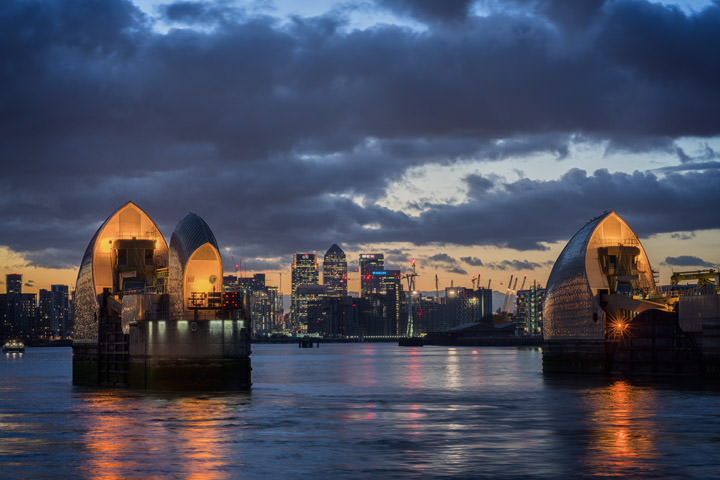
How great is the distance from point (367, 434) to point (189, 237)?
40.3m

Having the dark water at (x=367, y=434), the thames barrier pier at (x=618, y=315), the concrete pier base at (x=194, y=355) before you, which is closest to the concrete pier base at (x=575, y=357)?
the thames barrier pier at (x=618, y=315)

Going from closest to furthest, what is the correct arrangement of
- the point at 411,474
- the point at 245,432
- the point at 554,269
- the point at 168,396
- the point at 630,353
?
the point at 411,474 < the point at 245,432 < the point at 168,396 < the point at 630,353 < the point at 554,269

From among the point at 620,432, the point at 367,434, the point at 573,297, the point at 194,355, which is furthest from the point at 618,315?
the point at 367,434

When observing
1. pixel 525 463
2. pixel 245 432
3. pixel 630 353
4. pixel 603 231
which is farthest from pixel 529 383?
pixel 525 463

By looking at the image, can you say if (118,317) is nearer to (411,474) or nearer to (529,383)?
(529,383)

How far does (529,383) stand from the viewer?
86.9 meters

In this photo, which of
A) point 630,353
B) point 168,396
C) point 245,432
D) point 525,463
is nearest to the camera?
point 525,463

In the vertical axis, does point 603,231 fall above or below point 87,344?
above

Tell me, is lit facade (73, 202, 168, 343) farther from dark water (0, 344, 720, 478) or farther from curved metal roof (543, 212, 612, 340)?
curved metal roof (543, 212, 612, 340)

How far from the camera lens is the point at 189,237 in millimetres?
80438

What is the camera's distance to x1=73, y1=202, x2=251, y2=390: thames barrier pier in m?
72.8

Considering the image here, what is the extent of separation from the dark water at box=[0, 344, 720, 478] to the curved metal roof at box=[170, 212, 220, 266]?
13.3 meters

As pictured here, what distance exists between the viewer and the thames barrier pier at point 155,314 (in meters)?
72.8

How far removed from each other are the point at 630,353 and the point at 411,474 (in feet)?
204
